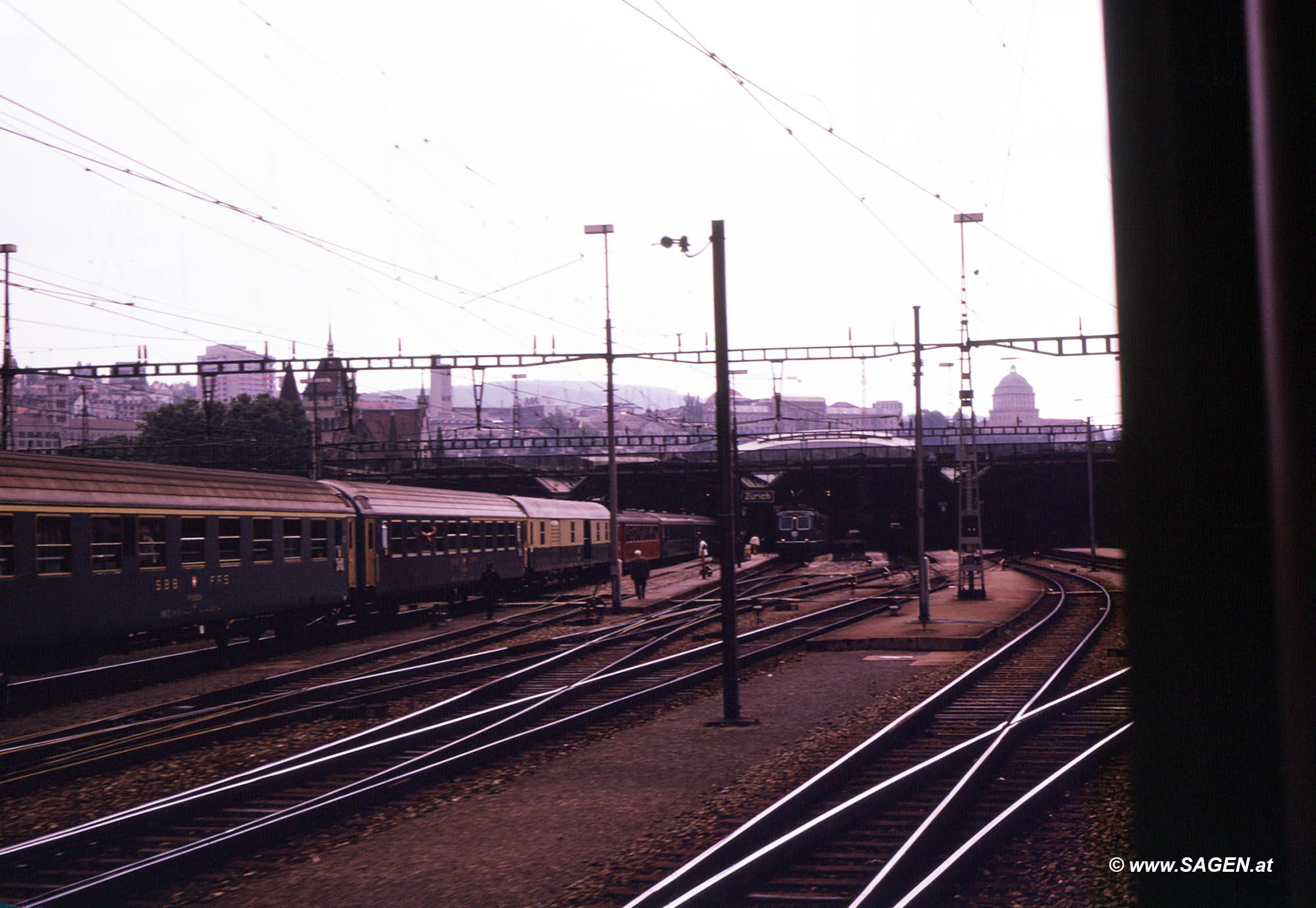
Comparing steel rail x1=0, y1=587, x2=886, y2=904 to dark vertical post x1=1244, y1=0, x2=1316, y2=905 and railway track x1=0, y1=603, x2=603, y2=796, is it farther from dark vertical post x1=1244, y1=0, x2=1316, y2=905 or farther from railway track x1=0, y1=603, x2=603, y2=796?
dark vertical post x1=1244, y1=0, x2=1316, y2=905

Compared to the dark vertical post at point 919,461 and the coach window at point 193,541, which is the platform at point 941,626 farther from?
the coach window at point 193,541

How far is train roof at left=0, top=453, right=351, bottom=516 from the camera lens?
15500 mm

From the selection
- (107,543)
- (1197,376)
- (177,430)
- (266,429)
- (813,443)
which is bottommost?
(107,543)

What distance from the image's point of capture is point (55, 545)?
1582cm

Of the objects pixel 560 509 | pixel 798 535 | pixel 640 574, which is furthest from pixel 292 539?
pixel 798 535

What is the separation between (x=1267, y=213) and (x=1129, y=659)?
119cm

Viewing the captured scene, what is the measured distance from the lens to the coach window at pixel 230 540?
20.0 metres

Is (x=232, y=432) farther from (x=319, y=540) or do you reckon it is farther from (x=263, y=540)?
(x=263, y=540)

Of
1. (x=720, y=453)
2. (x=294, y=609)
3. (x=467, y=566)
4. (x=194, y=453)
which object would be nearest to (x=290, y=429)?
(x=194, y=453)

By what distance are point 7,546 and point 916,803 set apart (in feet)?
38.1

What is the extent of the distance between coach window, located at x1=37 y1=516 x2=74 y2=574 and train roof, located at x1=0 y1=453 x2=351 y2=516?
0.23 meters

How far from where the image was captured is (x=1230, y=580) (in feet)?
9.96

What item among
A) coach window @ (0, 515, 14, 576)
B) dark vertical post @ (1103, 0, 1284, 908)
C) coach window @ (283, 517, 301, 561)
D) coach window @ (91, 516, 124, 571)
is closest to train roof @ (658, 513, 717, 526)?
coach window @ (283, 517, 301, 561)

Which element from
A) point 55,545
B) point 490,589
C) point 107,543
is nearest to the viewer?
point 55,545
